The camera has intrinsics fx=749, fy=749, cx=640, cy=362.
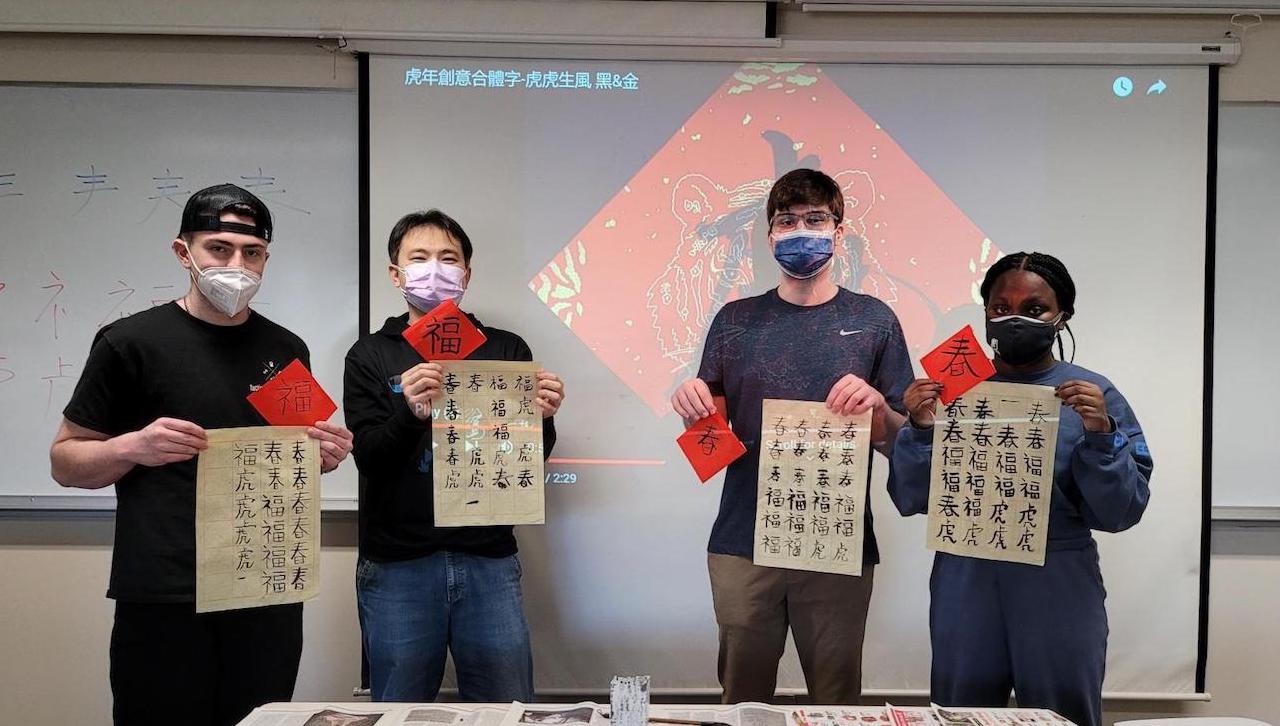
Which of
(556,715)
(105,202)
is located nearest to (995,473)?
(556,715)

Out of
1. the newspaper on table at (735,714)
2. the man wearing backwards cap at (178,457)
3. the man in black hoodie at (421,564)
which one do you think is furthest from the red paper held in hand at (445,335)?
the newspaper on table at (735,714)

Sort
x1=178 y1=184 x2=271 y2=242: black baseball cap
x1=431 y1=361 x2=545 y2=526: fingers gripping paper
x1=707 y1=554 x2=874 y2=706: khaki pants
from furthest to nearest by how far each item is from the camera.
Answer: x1=707 y1=554 x2=874 y2=706: khaki pants < x1=431 y1=361 x2=545 y2=526: fingers gripping paper < x1=178 y1=184 x2=271 y2=242: black baseball cap

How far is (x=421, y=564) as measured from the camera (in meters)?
1.99

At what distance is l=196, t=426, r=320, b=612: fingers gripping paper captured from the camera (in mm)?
1637

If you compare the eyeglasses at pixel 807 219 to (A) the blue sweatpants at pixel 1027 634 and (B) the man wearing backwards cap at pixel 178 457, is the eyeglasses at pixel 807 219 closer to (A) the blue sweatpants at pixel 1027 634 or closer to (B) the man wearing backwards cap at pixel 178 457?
(A) the blue sweatpants at pixel 1027 634

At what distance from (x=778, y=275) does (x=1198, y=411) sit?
59.9 inches

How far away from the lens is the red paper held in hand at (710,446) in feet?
6.23

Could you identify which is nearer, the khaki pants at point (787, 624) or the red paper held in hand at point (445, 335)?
the red paper held in hand at point (445, 335)

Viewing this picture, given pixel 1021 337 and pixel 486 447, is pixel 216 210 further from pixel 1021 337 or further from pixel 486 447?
pixel 1021 337

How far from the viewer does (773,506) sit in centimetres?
186

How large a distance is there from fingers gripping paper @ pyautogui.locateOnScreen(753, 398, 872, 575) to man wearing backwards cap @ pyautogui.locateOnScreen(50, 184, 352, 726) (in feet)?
3.44

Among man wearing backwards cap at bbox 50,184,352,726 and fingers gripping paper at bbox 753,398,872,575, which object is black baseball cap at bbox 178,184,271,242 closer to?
man wearing backwards cap at bbox 50,184,352,726

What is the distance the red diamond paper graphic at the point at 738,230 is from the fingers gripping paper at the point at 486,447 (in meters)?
0.77

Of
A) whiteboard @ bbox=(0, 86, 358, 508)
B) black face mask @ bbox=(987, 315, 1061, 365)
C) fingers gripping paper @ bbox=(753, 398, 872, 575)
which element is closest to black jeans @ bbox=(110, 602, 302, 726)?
whiteboard @ bbox=(0, 86, 358, 508)
